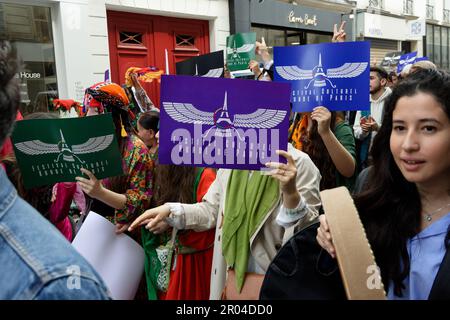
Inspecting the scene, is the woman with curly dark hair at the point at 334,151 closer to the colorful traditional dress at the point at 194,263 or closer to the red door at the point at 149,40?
the colorful traditional dress at the point at 194,263

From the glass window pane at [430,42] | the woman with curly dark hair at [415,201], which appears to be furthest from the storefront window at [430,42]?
the woman with curly dark hair at [415,201]

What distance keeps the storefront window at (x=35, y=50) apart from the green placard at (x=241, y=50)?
351 centimetres

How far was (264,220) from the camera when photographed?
2.09 meters

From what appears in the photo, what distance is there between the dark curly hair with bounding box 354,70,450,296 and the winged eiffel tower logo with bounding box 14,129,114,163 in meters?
1.25

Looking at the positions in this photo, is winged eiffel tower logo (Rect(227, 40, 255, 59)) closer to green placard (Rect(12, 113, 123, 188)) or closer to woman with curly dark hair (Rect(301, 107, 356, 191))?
woman with curly dark hair (Rect(301, 107, 356, 191))

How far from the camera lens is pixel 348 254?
1.13 m

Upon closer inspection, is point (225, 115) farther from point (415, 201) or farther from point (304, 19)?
point (304, 19)

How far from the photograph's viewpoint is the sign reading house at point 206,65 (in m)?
3.83

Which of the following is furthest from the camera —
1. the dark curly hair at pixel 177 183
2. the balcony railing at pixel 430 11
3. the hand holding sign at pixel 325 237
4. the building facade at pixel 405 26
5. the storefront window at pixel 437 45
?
the storefront window at pixel 437 45

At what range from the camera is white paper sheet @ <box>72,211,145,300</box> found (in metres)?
2.31

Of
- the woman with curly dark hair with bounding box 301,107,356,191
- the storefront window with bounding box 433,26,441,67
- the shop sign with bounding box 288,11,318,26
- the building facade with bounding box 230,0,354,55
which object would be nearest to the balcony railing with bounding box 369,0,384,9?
the building facade with bounding box 230,0,354,55

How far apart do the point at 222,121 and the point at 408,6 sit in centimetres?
2193

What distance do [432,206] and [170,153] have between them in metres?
1.15

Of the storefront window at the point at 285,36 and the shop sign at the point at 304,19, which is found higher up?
the shop sign at the point at 304,19
